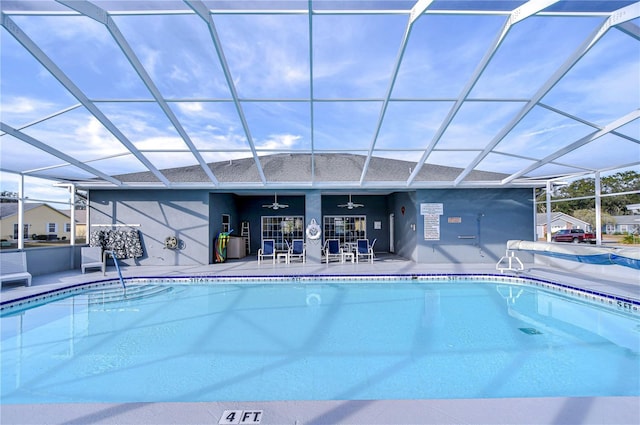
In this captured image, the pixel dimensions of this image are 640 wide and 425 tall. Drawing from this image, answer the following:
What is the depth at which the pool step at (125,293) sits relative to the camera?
7.06 m

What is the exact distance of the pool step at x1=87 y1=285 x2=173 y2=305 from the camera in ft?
23.2

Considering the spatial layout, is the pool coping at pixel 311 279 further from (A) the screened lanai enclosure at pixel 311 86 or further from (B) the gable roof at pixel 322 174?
(B) the gable roof at pixel 322 174

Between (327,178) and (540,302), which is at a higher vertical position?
(327,178)

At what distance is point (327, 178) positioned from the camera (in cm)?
1017

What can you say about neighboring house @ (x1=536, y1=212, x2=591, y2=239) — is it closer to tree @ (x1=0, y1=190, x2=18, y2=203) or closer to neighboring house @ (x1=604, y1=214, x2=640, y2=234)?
neighboring house @ (x1=604, y1=214, x2=640, y2=234)

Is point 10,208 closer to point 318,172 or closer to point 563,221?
point 318,172

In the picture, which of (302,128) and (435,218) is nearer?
(302,128)

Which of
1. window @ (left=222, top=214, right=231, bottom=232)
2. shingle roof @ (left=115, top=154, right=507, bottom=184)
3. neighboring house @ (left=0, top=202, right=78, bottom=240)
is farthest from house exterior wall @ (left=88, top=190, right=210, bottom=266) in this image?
window @ (left=222, top=214, right=231, bottom=232)

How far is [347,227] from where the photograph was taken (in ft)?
49.0

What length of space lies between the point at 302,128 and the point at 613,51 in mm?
5082

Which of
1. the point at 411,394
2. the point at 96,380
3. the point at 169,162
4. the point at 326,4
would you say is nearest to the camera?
the point at 411,394

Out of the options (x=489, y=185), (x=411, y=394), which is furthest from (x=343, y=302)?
(x=489, y=185)

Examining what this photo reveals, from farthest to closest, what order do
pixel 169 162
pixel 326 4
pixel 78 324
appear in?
pixel 169 162 → pixel 78 324 → pixel 326 4

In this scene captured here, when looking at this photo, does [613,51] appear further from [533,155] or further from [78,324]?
[78,324]
